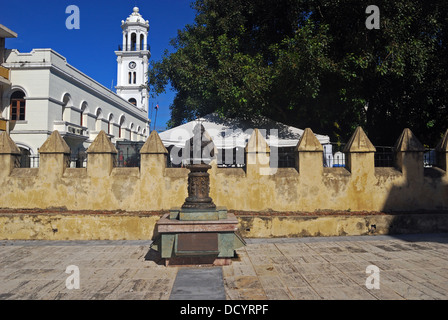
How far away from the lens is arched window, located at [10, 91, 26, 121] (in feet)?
69.8

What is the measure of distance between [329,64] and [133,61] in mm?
40700

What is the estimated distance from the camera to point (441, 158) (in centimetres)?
884

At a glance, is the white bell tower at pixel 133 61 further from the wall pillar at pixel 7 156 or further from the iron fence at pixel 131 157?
the wall pillar at pixel 7 156

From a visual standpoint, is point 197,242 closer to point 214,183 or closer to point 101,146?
point 214,183

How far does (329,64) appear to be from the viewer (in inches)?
420

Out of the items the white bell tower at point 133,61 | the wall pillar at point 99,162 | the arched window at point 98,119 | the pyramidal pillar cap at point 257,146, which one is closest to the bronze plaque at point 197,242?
the pyramidal pillar cap at point 257,146

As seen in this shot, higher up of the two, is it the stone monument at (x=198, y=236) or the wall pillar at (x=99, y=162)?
A: the wall pillar at (x=99, y=162)

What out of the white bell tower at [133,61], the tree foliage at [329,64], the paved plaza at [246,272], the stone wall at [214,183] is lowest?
the paved plaza at [246,272]

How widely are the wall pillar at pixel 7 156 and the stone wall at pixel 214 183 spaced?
0.03m

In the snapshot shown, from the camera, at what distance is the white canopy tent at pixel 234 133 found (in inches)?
415

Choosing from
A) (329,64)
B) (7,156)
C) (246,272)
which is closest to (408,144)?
(329,64)

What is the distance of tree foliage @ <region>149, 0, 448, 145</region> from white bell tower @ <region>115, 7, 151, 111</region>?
3165 cm

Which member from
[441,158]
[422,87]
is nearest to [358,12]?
[422,87]
